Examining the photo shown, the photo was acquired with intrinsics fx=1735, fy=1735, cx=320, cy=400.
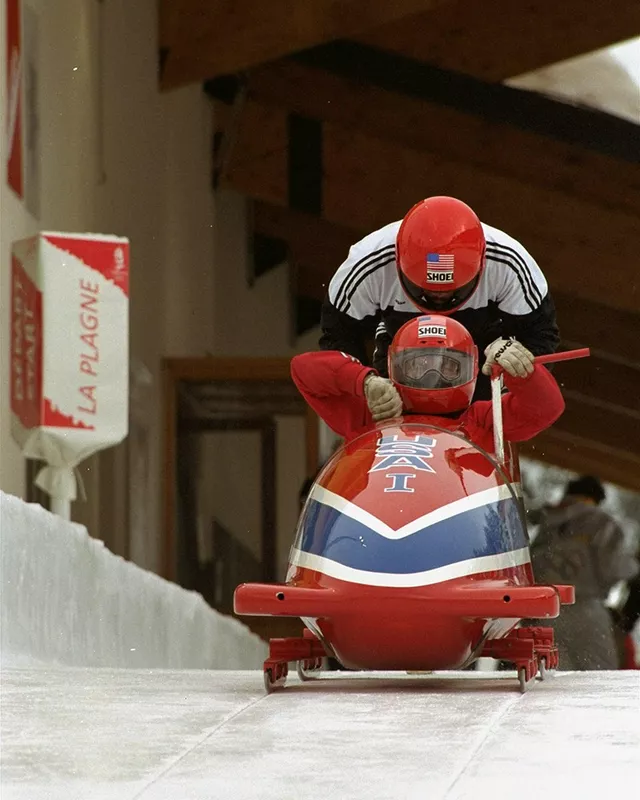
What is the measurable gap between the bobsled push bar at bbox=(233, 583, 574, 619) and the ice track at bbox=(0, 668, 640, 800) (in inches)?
5.6

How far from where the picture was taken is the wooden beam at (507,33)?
338 inches

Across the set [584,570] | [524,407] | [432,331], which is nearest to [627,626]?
[584,570]

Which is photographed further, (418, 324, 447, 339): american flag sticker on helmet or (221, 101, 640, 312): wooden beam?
(221, 101, 640, 312): wooden beam

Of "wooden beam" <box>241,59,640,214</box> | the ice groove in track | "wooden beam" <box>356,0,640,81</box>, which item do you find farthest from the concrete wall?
the ice groove in track

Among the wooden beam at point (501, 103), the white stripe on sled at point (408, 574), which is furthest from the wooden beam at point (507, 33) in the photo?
the white stripe on sled at point (408, 574)

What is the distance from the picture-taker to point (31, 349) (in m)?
6.09

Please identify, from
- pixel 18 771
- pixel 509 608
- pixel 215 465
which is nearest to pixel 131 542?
pixel 215 465

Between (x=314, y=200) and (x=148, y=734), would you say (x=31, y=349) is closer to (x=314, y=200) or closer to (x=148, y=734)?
(x=148, y=734)

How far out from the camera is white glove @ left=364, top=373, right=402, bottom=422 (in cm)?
353

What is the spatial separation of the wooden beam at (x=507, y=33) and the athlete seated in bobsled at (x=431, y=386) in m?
5.24

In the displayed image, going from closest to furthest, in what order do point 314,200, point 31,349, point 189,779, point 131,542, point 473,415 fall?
point 189,779
point 473,415
point 31,349
point 131,542
point 314,200

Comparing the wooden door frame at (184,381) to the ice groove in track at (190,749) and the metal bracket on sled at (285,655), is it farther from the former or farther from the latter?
the ice groove in track at (190,749)

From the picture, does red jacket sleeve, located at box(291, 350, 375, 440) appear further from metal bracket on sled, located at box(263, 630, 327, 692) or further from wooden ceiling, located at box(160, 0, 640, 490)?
wooden ceiling, located at box(160, 0, 640, 490)

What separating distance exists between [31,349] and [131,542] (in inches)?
134
